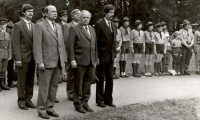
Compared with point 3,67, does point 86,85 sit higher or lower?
lower

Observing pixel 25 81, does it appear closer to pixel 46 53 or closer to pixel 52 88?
pixel 52 88

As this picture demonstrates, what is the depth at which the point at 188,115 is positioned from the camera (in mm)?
6816

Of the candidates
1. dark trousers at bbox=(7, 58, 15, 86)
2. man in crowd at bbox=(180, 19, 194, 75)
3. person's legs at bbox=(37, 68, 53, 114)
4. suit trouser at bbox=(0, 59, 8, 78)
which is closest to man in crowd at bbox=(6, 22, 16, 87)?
dark trousers at bbox=(7, 58, 15, 86)

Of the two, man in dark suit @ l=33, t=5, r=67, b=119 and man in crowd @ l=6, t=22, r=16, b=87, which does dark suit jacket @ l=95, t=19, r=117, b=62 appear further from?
man in crowd @ l=6, t=22, r=16, b=87

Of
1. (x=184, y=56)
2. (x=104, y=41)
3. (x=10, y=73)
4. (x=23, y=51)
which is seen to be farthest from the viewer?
(x=184, y=56)

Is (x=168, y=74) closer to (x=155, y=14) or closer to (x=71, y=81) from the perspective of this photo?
(x=71, y=81)

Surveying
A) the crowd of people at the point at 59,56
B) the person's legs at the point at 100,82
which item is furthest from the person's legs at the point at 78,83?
the person's legs at the point at 100,82

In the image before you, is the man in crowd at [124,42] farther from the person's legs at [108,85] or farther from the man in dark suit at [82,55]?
the man in dark suit at [82,55]

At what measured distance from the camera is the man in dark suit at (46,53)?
6207mm

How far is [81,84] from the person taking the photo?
22.3 ft

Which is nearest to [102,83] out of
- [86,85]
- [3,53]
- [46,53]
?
[86,85]

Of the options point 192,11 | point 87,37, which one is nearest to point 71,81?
point 87,37

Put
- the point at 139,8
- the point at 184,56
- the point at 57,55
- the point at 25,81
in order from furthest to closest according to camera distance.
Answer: the point at 139,8 < the point at 184,56 < the point at 25,81 < the point at 57,55

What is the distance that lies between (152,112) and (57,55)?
251cm
